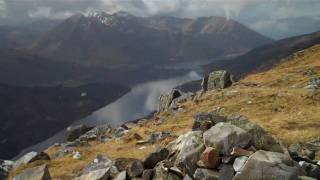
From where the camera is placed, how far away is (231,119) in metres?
33.4

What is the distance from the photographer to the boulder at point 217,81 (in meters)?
108

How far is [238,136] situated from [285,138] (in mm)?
17463

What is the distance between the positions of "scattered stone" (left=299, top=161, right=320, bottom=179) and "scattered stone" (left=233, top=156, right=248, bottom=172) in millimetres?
3632

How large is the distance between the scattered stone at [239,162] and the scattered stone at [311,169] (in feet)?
11.9

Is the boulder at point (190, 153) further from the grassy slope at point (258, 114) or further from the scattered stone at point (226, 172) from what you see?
the grassy slope at point (258, 114)

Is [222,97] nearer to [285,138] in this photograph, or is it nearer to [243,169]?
[285,138]

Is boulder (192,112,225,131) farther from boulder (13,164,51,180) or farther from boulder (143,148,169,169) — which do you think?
boulder (13,164,51,180)

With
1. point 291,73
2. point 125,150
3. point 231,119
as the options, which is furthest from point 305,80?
point 231,119

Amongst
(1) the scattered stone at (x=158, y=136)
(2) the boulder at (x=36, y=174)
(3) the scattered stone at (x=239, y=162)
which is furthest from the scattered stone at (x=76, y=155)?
(3) the scattered stone at (x=239, y=162)

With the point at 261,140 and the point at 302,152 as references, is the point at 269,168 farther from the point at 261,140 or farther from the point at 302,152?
the point at 302,152

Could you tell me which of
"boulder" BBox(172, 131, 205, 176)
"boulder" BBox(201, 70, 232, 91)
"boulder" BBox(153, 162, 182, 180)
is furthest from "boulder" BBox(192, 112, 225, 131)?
"boulder" BBox(201, 70, 232, 91)

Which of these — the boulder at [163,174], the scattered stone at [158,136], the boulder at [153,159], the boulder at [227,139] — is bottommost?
the scattered stone at [158,136]

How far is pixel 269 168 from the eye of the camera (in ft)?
84.2

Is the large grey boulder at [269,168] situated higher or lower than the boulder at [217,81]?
lower
